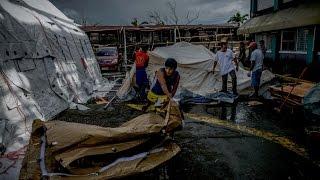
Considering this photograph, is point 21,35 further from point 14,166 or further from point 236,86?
point 236,86

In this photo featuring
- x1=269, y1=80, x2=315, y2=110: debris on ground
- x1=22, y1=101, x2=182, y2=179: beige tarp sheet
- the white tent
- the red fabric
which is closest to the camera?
x1=22, y1=101, x2=182, y2=179: beige tarp sheet

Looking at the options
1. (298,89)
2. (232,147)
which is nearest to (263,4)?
(298,89)

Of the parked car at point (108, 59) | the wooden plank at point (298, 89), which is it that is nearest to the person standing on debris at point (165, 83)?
the wooden plank at point (298, 89)

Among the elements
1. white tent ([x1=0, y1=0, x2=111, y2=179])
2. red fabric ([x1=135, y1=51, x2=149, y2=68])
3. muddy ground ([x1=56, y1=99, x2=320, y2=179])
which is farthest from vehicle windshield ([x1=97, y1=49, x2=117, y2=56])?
muddy ground ([x1=56, y1=99, x2=320, y2=179])

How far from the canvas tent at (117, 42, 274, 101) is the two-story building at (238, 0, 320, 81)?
2622 millimetres

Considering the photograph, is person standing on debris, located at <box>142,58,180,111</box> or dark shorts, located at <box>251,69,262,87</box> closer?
person standing on debris, located at <box>142,58,180,111</box>

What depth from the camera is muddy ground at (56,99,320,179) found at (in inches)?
193

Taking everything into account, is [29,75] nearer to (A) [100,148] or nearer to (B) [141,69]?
(B) [141,69]

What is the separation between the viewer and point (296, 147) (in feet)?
20.0

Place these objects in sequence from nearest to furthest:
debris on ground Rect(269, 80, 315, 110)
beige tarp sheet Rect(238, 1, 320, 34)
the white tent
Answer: the white tent → debris on ground Rect(269, 80, 315, 110) → beige tarp sheet Rect(238, 1, 320, 34)

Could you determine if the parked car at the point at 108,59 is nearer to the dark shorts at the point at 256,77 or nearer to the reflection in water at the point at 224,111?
the dark shorts at the point at 256,77

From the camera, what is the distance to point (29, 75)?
8688 millimetres

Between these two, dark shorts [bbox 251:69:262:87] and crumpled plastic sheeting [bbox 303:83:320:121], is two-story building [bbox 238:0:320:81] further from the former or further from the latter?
crumpled plastic sheeting [bbox 303:83:320:121]

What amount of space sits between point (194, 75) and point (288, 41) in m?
6.70
